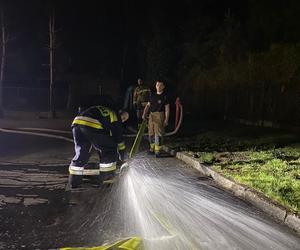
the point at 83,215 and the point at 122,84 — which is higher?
the point at 122,84

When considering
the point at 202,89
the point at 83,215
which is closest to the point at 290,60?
the point at 202,89

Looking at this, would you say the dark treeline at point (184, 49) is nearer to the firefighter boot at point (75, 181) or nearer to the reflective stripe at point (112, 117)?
the reflective stripe at point (112, 117)

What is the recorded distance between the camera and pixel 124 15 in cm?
4300

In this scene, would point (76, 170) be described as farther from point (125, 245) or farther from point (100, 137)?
point (125, 245)

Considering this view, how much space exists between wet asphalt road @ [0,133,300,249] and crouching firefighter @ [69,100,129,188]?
1.37 ft

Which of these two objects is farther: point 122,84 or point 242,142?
point 122,84

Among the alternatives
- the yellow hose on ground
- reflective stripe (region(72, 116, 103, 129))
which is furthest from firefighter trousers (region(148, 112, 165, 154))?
the yellow hose on ground

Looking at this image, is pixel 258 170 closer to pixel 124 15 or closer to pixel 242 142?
pixel 242 142

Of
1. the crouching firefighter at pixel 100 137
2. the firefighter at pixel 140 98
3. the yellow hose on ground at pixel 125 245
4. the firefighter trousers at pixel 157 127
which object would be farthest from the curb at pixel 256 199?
the firefighter at pixel 140 98

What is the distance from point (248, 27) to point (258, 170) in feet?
61.4

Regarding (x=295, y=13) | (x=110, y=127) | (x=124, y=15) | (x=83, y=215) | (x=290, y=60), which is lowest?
(x=83, y=215)

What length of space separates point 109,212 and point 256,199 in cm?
217

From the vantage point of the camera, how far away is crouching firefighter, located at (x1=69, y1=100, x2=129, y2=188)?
23.8ft

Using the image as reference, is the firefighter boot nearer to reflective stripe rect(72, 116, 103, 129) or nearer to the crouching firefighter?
the crouching firefighter
